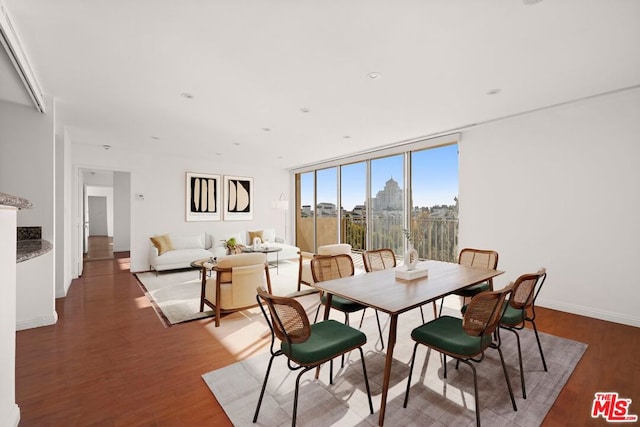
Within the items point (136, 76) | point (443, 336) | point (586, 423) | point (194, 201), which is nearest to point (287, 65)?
point (136, 76)

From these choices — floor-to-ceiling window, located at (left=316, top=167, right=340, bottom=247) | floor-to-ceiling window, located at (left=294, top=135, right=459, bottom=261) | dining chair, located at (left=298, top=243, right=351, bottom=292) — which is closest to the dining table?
floor-to-ceiling window, located at (left=294, top=135, right=459, bottom=261)

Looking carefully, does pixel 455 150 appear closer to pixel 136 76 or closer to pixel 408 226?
pixel 408 226

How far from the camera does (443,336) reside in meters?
1.97

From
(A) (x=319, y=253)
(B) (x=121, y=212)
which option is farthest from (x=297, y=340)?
(B) (x=121, y=212)

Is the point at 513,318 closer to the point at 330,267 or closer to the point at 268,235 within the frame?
the point at 330,267

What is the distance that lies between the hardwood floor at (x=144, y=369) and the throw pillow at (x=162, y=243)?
2330 mm

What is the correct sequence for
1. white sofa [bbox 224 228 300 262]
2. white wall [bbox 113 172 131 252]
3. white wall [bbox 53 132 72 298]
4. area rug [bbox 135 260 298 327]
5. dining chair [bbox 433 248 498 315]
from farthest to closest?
1. white wall [bbox 113 172 131 252]
2. white sofa [bbox 224 228 300 262]
3. white wall [bbox 53 132 72 298]
4. area rug [bbox 135 260 298 327]
5. dining chair [bbox 433 248 498 315]

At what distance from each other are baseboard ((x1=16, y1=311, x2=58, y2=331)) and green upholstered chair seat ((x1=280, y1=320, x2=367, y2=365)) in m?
3.40

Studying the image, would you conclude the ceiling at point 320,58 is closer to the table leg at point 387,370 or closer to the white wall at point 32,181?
the white wall at point 32,181

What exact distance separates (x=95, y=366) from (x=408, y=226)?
507 cm

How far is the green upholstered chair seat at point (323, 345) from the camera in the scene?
1.75 m

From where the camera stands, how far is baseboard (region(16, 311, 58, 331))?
328 cm

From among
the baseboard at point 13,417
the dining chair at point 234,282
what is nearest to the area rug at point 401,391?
the dining chair at point 234,282

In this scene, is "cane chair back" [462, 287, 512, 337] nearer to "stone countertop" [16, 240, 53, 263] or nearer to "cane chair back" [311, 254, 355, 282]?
"cane chair back" [311, 254, 355, 282]
